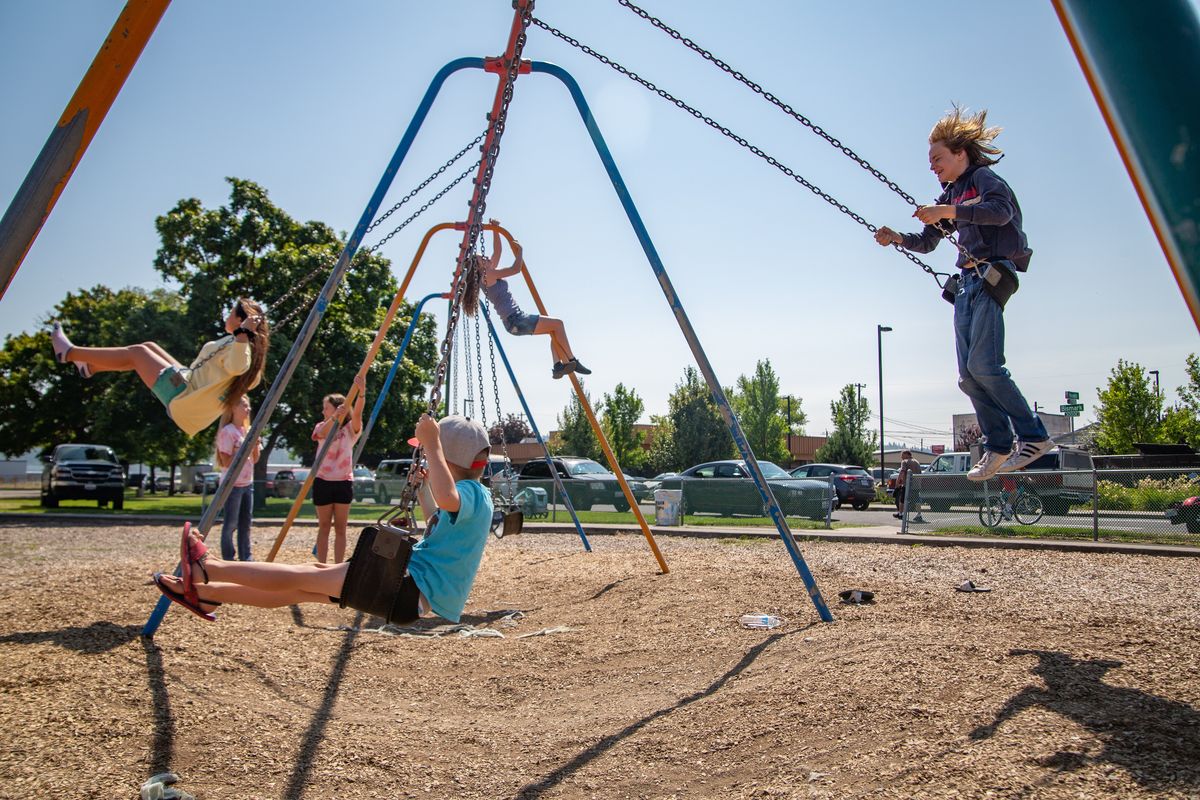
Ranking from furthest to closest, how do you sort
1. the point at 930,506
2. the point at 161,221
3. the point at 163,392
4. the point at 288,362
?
the point at 161,221
the point at 930,506
the point at 288,362
the point at 163,392

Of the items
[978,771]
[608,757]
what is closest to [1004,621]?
[978,771]

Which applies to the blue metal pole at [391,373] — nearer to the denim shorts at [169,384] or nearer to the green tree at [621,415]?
the denim shorts at [169,384]

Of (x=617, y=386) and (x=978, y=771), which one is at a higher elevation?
(x=617, y=386)

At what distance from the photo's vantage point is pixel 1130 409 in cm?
2936

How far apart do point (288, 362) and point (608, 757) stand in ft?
10.9

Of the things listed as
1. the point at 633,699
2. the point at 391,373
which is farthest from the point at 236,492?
the point at 633,699

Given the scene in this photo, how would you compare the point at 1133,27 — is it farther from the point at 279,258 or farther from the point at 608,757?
the point at 279,258

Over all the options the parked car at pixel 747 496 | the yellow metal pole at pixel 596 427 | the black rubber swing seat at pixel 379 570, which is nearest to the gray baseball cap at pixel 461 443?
the black rubber swing seat at pixel 379 570

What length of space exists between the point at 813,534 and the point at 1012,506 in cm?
295

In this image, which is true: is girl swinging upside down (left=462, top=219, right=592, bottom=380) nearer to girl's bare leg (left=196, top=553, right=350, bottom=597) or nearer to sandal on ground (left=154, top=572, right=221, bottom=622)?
girl's bare leg (left=196, top=553, right=350, bottom=597)

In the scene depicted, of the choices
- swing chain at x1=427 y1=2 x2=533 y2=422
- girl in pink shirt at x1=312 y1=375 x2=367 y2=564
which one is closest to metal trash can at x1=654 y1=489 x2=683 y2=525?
girl in pink shirt at x1=312 y1=375 x2=367 y2=564

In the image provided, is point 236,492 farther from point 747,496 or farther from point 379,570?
point 747,496

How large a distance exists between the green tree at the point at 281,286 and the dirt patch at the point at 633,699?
18.3m

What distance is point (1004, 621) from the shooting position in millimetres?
5012
